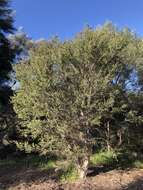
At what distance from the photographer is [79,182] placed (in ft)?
38.5

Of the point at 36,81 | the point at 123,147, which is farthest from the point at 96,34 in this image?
the point at 123,147

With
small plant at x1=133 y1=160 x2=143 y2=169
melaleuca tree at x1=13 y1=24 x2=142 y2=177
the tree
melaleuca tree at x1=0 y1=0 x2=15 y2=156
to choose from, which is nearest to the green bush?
small plant at x1=133 y1=160 x2=143 y2=169

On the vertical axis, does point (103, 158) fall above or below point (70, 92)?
below

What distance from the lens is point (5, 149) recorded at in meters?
21.6

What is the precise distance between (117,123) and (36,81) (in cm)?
364

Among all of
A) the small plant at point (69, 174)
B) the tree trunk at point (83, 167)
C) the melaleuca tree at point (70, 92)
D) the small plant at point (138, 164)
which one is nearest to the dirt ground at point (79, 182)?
the tree trunk at point (83, 167)

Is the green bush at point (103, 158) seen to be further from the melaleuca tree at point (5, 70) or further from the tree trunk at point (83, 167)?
the melaleuca tree at point (5, 70)

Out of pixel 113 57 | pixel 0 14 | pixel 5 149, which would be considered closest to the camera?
pixel 113 57

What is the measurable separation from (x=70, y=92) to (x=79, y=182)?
282cm

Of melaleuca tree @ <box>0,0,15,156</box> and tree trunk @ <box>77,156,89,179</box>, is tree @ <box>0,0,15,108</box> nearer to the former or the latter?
melaleuca tree @ <box>0,0,15,156</box>

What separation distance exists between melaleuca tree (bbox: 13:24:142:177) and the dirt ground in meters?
0.87

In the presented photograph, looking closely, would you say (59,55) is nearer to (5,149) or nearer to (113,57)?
(113,57)

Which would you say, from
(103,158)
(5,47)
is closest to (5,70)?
(5,47)

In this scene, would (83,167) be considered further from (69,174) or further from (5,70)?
(5,70)
